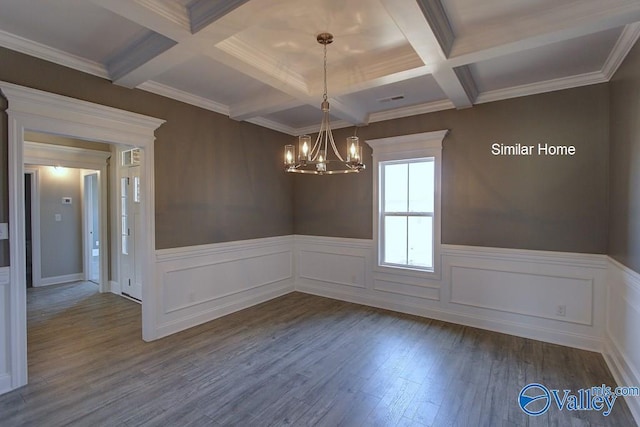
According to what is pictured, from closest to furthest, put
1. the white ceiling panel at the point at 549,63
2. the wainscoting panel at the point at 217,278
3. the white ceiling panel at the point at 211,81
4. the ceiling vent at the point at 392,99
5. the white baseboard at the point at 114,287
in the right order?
the white ceiling panel at the point at 549,63 → the white ceiling panel at the point at 211,81 → the wainscoting panel at the point at 217,278 → the ceiling vent at the point at 392,99 → the white baseboard at the point at 114,287

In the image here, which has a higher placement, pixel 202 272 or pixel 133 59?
pixel 133 59

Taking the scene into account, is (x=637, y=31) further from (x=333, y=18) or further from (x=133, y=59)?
(x=133, y=59)

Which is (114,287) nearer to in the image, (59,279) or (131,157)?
(59,279)

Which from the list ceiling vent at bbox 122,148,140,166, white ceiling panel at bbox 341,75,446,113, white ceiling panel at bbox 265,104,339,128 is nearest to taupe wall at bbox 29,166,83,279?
ceiling vent at bbox 122,148,140,166

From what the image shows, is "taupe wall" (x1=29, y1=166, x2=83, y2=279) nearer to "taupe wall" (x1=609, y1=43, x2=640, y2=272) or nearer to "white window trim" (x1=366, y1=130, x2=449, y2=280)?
"white window trim" (x1=366, y1=130, x2=449, y2=280)

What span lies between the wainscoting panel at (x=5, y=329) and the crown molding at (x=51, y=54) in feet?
5.85

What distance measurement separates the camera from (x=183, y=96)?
3.62 meters

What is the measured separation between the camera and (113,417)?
2.13 metres

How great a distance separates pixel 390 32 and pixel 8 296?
12.3 ft

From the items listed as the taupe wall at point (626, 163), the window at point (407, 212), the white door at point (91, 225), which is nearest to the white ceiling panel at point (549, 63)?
the taupe wall at point (626, 163)

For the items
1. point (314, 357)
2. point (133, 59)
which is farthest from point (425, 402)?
point (133, 59)

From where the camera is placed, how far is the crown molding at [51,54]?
240cm

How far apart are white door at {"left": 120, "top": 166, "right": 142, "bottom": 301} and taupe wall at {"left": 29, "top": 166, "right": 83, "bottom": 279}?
182 centimetres

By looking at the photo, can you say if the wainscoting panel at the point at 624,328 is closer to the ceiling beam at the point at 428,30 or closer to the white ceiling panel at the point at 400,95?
the ceiling beam at the point at 428,30
